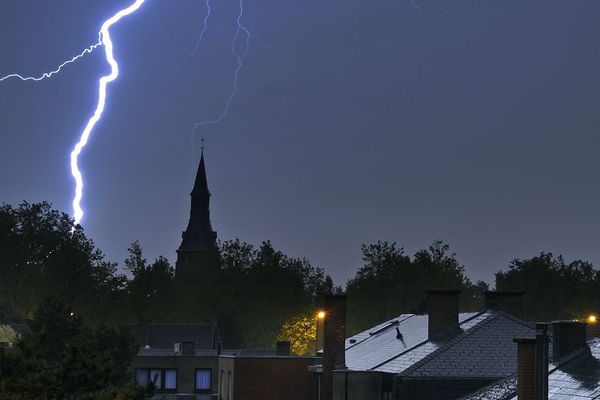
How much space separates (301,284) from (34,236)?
1460 inches

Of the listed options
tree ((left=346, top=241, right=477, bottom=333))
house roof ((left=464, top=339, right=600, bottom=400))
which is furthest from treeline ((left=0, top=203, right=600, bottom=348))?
house roof ((left=464, top=339, right=600, bottom=400))

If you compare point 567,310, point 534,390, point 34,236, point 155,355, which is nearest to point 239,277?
point 34,236

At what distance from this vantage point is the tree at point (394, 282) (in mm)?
136625

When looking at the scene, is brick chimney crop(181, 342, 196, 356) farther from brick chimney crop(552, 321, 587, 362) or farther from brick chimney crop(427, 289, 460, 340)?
brick chimney crop(552, 321, 587, 362)

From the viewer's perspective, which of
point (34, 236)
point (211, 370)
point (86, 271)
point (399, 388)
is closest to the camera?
point (399, 388)

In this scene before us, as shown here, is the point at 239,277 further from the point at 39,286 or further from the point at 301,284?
the point at 39,286

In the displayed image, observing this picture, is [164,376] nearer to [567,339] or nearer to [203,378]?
[203,378]

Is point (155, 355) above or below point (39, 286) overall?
below

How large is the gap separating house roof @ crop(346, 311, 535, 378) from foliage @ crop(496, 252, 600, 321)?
87.1 m

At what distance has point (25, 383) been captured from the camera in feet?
81.3

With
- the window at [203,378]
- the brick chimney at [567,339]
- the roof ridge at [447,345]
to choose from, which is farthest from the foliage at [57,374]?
the window at [203,378]

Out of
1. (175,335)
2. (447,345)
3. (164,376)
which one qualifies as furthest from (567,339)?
(175,335)

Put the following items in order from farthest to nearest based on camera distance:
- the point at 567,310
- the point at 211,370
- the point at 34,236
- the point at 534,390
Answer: the point at 34,236 → the point at 567,310 → the point at 211,370 → the point at 534,390

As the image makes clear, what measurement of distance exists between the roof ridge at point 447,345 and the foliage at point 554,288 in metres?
89.9
